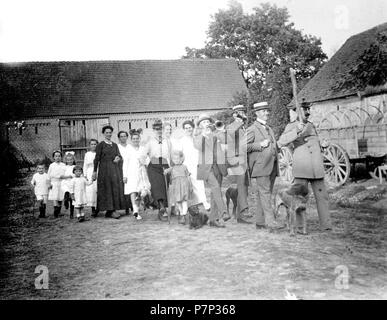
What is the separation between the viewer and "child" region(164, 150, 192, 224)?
6781 millimetres

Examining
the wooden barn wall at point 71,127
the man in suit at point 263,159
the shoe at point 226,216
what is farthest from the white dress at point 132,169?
the wooden barn wall at point 71,127

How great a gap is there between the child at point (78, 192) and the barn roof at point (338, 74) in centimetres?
1061

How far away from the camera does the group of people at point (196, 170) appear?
18.7ft

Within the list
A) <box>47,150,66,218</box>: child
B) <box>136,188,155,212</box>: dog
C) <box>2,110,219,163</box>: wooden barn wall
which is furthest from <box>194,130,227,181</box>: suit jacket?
<box>2,110,219,163</box>: wooden barn wall

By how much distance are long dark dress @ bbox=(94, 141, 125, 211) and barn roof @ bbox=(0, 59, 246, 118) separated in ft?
57.5

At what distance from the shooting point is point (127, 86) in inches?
991

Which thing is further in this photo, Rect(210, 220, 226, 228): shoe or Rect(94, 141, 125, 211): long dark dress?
Rect(94, 141, 125, 211): long dark dress

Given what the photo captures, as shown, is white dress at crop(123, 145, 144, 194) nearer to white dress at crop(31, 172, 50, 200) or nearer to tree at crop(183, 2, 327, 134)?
white dress at crop(31, 172, 50, 200)

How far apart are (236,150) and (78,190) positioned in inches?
123

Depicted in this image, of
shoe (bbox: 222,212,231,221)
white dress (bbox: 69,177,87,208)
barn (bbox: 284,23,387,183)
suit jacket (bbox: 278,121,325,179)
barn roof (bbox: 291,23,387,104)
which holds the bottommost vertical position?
shoe (bbox: 222,212,231,221)

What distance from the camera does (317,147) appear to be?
18.7 feet

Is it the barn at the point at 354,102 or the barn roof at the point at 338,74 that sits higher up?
the barn roof at the point at 338,74

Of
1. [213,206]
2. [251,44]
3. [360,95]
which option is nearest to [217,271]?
[213,206]

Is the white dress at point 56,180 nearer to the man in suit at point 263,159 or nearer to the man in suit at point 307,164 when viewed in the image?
the man in suit at point 263,159
